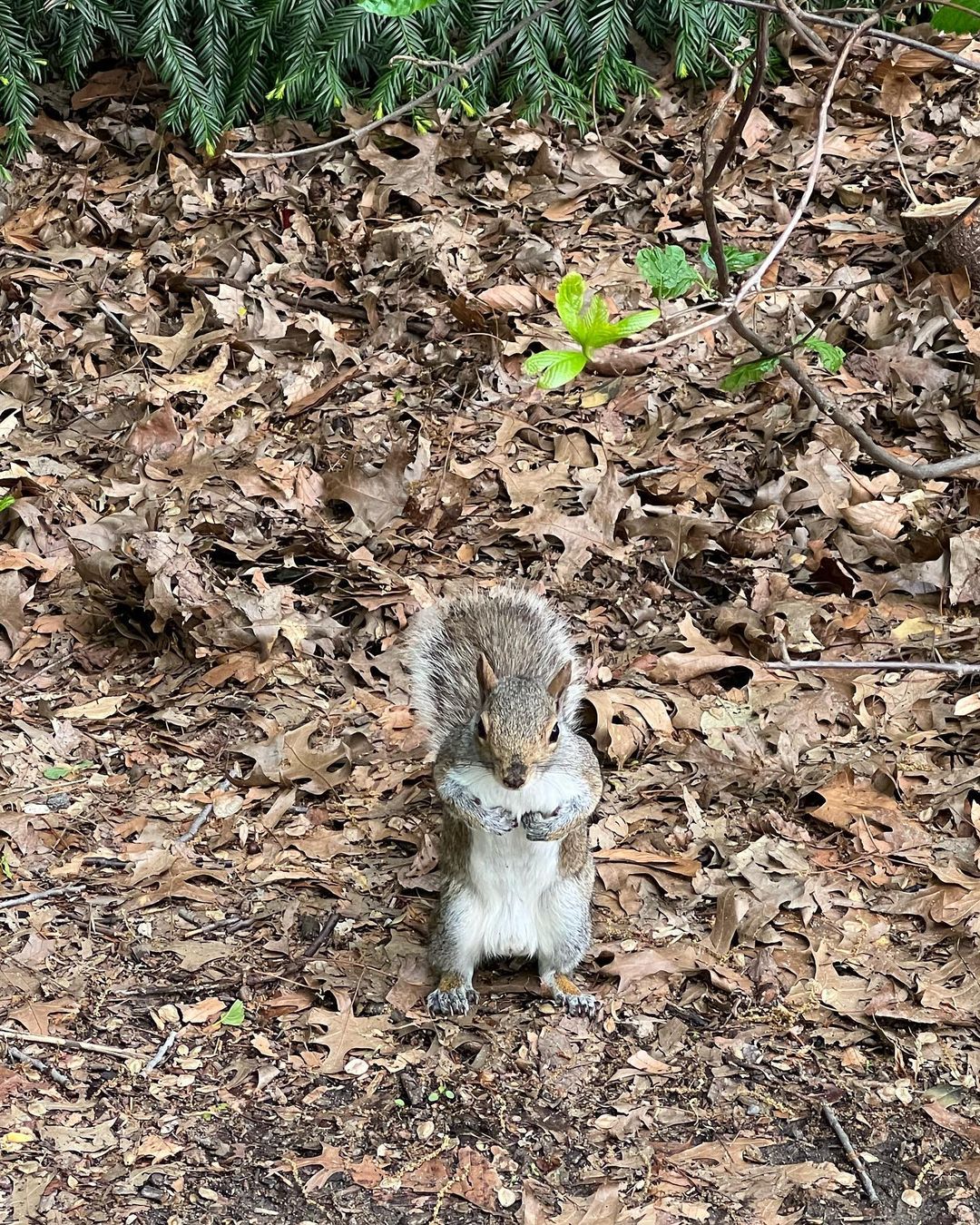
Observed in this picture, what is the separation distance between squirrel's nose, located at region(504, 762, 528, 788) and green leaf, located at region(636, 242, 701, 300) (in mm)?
1013

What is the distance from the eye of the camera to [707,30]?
5.78 meters

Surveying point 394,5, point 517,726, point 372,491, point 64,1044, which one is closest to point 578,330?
point 394,5

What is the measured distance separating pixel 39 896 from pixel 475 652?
1.32 meters

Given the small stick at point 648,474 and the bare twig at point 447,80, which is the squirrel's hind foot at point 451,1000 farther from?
the small stick at point 648,474

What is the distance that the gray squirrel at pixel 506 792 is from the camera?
2885 mm

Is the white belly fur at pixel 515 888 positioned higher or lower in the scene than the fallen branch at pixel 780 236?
lower

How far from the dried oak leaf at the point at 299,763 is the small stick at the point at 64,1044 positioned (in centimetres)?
100

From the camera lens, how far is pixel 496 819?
2928 mm

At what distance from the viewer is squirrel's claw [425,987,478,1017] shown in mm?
3174

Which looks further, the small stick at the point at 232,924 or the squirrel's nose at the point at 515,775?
the small stick at the point at 232,924

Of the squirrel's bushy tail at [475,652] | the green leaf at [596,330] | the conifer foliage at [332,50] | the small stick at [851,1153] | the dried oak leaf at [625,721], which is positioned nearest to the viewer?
the green leaf at [596,330]

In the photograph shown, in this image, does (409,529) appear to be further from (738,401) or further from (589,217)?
(589,217)

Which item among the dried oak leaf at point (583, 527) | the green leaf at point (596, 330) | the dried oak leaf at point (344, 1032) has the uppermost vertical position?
the green leaf at point (596, 330)

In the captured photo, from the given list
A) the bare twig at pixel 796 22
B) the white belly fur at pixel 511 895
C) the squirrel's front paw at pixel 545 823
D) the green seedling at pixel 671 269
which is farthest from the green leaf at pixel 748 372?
the white belly fur at pixel 511 895
